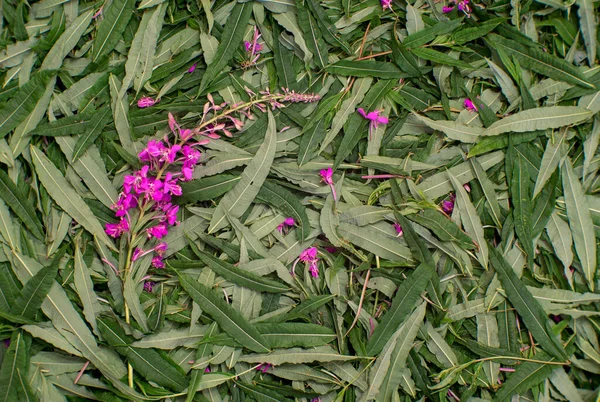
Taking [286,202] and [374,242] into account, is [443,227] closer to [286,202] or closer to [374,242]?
[374,242]

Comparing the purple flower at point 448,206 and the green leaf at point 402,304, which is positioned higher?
the purple flower at point 448,206

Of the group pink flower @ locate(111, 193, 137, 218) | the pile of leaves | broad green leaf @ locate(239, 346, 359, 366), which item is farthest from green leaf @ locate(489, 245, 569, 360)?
pink flower @ locate(111, 193, 137, 218)

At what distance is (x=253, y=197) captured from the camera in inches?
48.8

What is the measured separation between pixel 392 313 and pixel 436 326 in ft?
0.47

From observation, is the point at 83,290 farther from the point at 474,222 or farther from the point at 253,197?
the point at 474,222

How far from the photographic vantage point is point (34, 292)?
1188 mm

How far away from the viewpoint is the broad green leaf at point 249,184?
48.3 inches

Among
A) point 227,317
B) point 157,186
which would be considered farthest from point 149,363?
point 157,186

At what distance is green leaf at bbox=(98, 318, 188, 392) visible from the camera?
120 cm

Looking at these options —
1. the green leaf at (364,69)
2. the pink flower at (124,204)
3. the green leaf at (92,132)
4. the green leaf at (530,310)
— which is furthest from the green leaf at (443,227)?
the green leaf at (92,132)

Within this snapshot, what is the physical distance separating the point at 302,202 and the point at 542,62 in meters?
0.75

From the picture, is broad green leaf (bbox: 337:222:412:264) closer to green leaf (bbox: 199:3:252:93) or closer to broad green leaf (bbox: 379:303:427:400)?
broad green leaf (bbox: 379:303:427:400)

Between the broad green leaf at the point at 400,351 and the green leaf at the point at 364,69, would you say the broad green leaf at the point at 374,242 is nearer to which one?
the broad green leaf at the point at 400,351

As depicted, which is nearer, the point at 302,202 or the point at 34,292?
the point at 34,292
